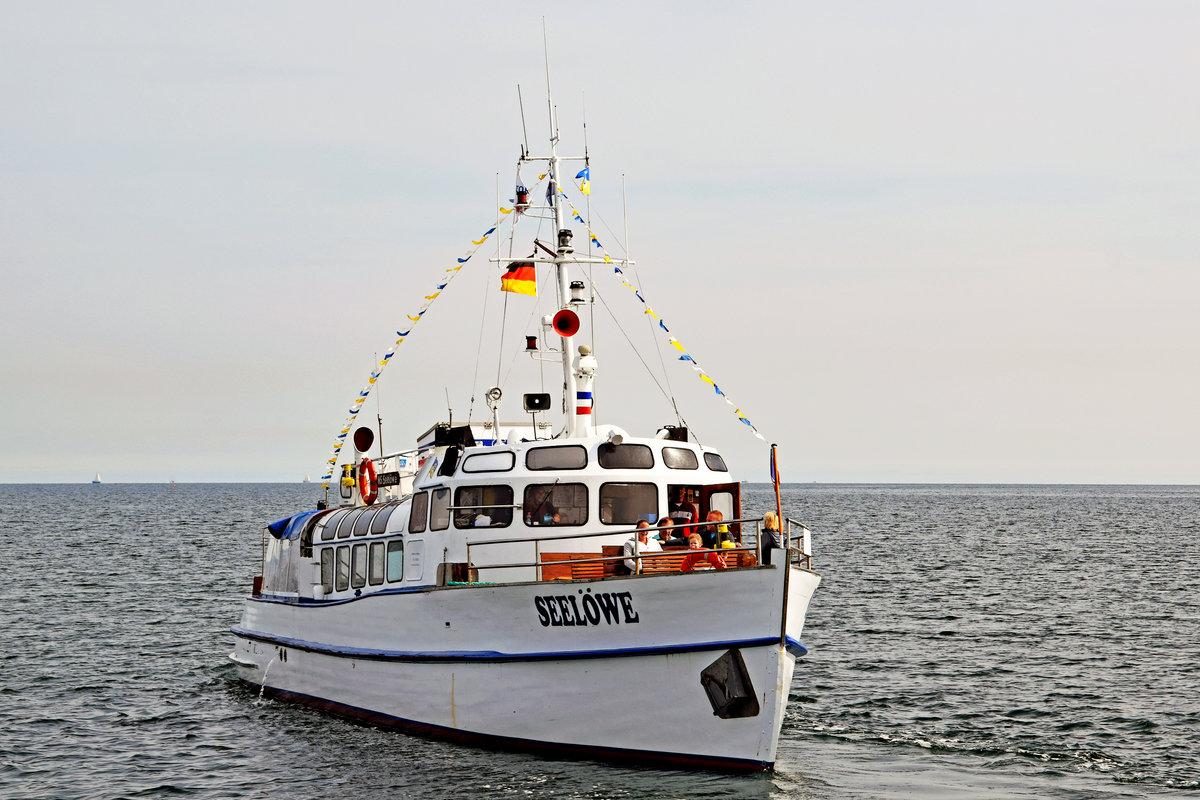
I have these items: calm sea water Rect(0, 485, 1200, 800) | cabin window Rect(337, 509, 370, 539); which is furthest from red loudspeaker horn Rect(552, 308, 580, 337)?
calm sea water Rect(0, 485, 1200, 800)

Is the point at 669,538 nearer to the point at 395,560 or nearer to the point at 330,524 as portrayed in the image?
the point at 395,560

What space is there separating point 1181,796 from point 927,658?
12.5 meters

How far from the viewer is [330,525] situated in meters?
25.4

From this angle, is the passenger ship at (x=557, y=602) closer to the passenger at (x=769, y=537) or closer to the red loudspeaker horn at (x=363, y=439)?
the passenger at (x=769, y=537)

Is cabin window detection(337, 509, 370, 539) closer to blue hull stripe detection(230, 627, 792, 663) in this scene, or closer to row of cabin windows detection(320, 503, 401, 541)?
row of cabin windows detection(320, 503, 401, 541)

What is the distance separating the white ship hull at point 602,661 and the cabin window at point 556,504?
6.35 feet

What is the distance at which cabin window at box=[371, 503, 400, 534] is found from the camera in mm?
22672

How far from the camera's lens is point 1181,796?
16.9 meters

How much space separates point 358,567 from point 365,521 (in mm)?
957

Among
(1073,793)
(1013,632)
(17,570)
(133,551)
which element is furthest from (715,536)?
(133,551)

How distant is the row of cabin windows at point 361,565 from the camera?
21891 mm

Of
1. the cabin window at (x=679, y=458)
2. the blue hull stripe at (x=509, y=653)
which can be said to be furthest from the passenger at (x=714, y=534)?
the blue hull stripe at (x=509, y=653)

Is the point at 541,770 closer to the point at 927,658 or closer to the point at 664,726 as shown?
the point at 664,726

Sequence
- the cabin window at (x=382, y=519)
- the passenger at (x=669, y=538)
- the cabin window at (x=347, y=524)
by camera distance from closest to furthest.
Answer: the passenger at (x=669, y=538) → the cabin window at (x=382, y=519) → the cabin window at (x=347, y=524)
